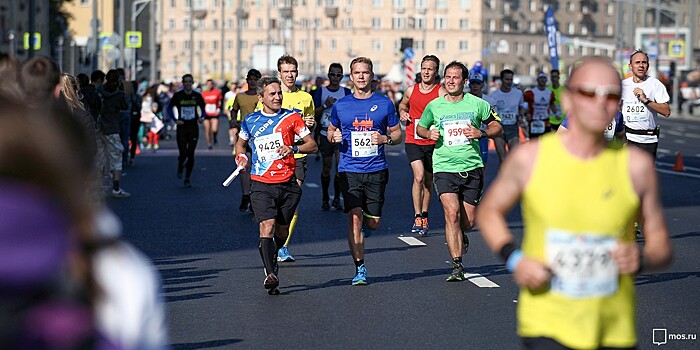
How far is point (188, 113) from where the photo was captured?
76.9 feet

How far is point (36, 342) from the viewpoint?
8.44 feet

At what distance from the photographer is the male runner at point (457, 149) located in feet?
38.3

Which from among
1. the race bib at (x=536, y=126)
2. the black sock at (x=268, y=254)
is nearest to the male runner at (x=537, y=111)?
the race bib at (x=536, y=126)

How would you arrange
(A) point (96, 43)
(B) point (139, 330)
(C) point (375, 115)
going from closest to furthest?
1. (B) point (139, 330)
2. (C) point (375, 115)
3. (A) point (96, 43)

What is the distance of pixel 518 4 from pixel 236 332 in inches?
6968

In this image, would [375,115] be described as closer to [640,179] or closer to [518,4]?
[640,179]

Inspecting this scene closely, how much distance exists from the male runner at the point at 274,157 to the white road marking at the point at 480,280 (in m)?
1.54

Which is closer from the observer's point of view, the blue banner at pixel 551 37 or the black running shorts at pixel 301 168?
the black running shorts at pixel 301 168

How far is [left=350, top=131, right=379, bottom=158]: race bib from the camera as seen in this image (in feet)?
38.6

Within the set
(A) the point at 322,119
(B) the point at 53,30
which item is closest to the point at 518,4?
(B) the point at 53,30

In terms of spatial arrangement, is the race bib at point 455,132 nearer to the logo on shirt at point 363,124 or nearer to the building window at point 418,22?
the logo on shirt at point 363,124

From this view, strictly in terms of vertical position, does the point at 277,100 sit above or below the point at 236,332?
above

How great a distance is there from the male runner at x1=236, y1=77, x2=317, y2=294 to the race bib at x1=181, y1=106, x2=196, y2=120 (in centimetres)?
1208

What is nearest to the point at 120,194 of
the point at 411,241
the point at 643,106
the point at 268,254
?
the point at 411,241
